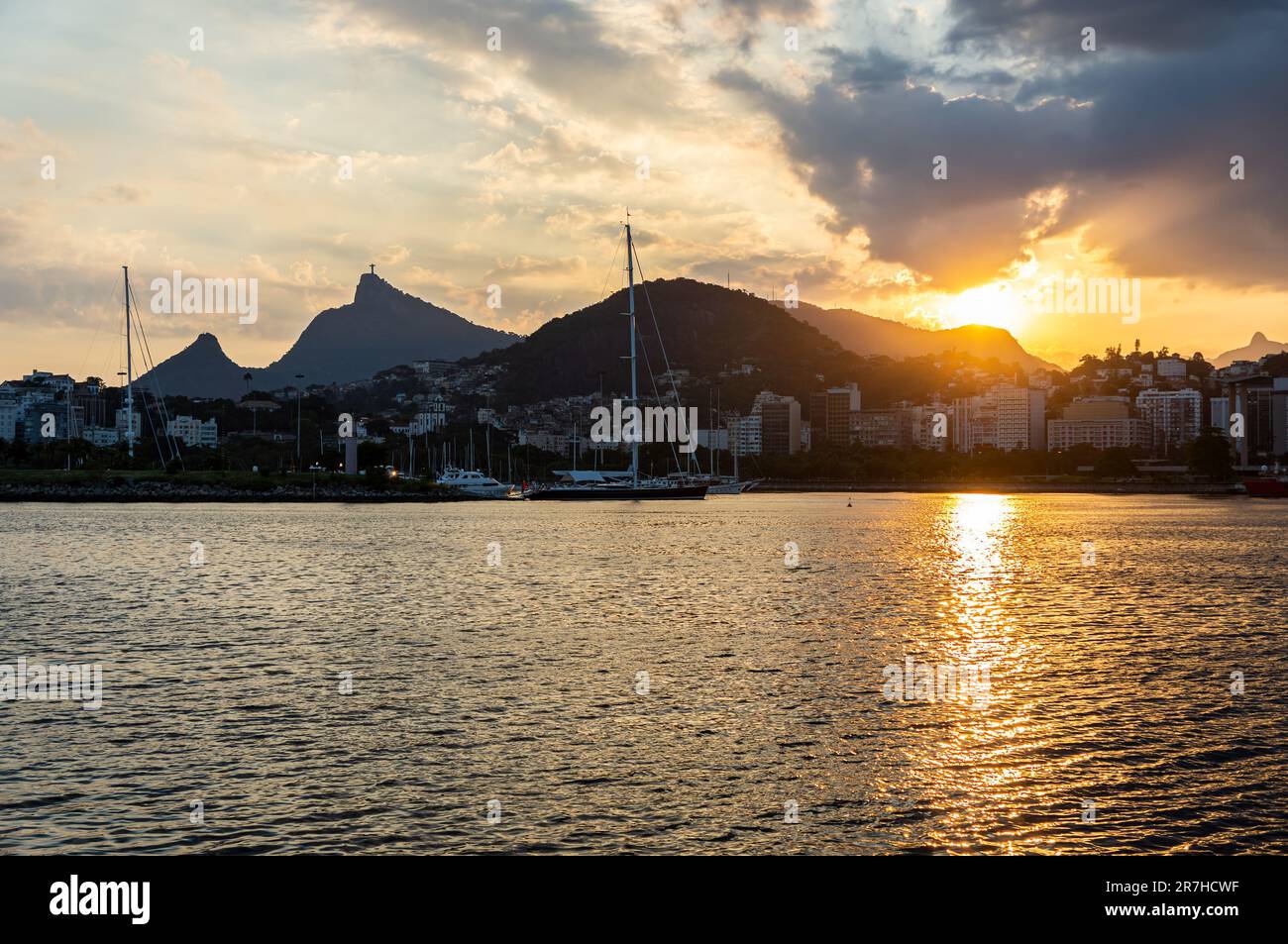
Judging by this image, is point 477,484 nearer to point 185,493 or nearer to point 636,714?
point 185,493

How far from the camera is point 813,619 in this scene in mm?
35094

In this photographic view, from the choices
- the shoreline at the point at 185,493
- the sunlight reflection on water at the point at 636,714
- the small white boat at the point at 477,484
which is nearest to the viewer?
the sunlight reflection on water at the point at 636,714

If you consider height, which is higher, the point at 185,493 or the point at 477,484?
the point at 477,484

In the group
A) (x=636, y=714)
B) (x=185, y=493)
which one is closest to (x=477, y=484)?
(x=185, y=493)

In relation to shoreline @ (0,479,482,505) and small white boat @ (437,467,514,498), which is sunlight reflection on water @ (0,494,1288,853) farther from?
small white boat @ (437,467,514,498)

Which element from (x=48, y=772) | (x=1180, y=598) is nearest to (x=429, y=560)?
(x=1180, y=598)

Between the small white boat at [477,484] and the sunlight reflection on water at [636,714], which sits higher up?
the small white boat at [477,484]

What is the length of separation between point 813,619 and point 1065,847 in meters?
22.2

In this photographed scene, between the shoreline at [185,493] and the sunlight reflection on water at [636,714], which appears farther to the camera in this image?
the shoreline at [185,493]

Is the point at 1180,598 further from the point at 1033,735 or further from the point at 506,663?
the point at 506,663

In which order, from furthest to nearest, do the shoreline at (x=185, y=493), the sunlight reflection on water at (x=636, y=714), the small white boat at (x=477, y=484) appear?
the small white boat at (x=477, y=484) < the shoreline at (x=185, y=493) < the sunlight reflection on water at (x=636, y=714)

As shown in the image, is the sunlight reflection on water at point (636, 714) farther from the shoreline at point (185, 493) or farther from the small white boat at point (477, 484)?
the small white boat at point (477, 484)

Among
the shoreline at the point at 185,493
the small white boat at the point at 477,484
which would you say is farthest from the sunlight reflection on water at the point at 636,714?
the small white boat at the point at 477,484

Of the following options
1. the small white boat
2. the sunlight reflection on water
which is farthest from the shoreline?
the sunlight reflection on water
